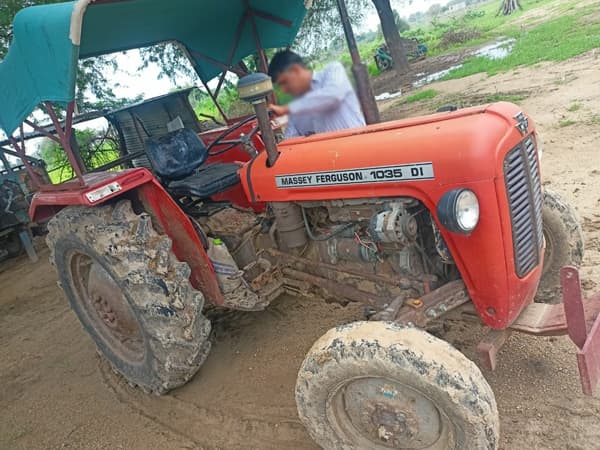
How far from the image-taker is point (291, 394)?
293 centimetres

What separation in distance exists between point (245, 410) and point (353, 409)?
882 mm

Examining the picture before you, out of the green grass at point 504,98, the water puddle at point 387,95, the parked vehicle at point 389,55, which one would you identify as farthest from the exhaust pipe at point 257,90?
the parked vehicle at point 389,55

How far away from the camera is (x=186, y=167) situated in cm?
370

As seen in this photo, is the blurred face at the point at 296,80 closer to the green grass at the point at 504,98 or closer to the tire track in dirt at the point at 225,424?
the tire track in dirt at the point at 225,424

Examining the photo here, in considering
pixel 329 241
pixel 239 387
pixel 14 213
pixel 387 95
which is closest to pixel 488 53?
pixel 387 95

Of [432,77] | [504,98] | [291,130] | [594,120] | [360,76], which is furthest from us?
[432,77]

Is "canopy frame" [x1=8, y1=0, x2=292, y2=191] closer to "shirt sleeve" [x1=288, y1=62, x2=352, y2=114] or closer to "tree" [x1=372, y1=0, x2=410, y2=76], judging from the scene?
"shirt sleeve" [x1=288, y1=62, x2=352, y2=114]

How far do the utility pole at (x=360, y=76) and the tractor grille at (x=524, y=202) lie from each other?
896mm

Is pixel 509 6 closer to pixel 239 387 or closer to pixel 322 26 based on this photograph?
pixel 322 26

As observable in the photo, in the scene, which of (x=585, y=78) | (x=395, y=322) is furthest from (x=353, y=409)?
(x=585, y=78)

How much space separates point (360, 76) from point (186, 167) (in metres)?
1.59

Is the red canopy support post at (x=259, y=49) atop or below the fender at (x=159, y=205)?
atop

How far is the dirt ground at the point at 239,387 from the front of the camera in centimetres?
247

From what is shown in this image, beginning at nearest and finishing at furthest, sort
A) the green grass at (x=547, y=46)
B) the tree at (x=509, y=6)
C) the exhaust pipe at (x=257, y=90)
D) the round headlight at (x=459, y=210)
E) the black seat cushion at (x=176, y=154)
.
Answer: the round headlight at (x=459, y=210)
the exhaust pipe at (x=257, y=90)
the black seat cushion at (x=176, y=154)
the green grass at (x=547, y=46)
the tree at (x=509, y=6)
